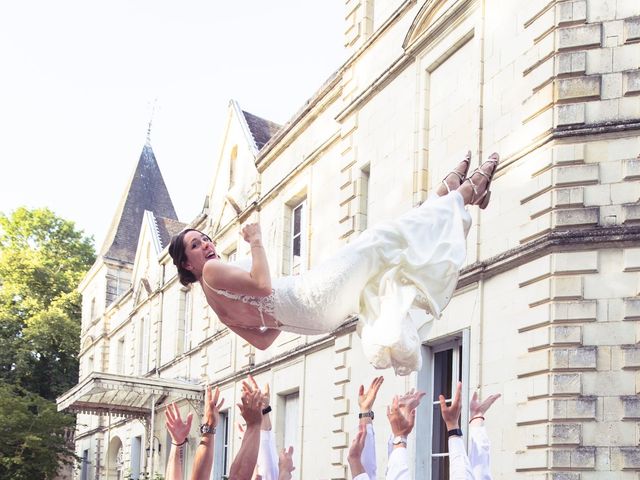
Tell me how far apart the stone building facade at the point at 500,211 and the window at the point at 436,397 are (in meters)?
0.02

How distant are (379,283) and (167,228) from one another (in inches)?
975

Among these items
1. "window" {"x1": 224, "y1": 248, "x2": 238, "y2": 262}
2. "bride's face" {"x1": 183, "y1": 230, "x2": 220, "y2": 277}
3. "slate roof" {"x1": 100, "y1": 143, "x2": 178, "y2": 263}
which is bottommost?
"bride's face" {"x1": 183, "y1": 230, "x2": 220, "y2": 277}

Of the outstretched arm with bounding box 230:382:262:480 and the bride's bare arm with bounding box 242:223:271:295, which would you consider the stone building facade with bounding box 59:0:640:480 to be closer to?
the bride's bare arm with bounding box 242:223:271:295

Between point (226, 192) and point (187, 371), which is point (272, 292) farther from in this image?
point (187, 371)

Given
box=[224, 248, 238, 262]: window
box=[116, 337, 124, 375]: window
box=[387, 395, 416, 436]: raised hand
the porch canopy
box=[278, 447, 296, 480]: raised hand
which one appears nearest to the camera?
box=[387, 395, 416, 436]: raised hand

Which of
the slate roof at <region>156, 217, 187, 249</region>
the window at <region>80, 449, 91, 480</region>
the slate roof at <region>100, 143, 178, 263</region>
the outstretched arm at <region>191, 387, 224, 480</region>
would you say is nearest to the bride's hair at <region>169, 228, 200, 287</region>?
the outstretched arm at <region>191, 387, 224, 480</region>

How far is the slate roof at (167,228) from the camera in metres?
28.8

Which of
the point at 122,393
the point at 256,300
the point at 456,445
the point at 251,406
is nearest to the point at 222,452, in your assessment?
the point at 122,393

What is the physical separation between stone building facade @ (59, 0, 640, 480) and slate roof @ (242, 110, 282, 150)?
2500 mm

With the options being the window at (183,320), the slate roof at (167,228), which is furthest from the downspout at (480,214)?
the slate roof at (167,228)

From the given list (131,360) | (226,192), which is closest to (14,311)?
(131,360)

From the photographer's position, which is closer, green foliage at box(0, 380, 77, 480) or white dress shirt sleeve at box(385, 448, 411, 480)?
white dress shirt sleeve at box(385, 448, 411, 480)

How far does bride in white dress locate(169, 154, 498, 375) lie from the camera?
5047 mm

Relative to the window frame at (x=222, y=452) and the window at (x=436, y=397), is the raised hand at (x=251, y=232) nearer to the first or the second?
the window at (x=436, y=397)
